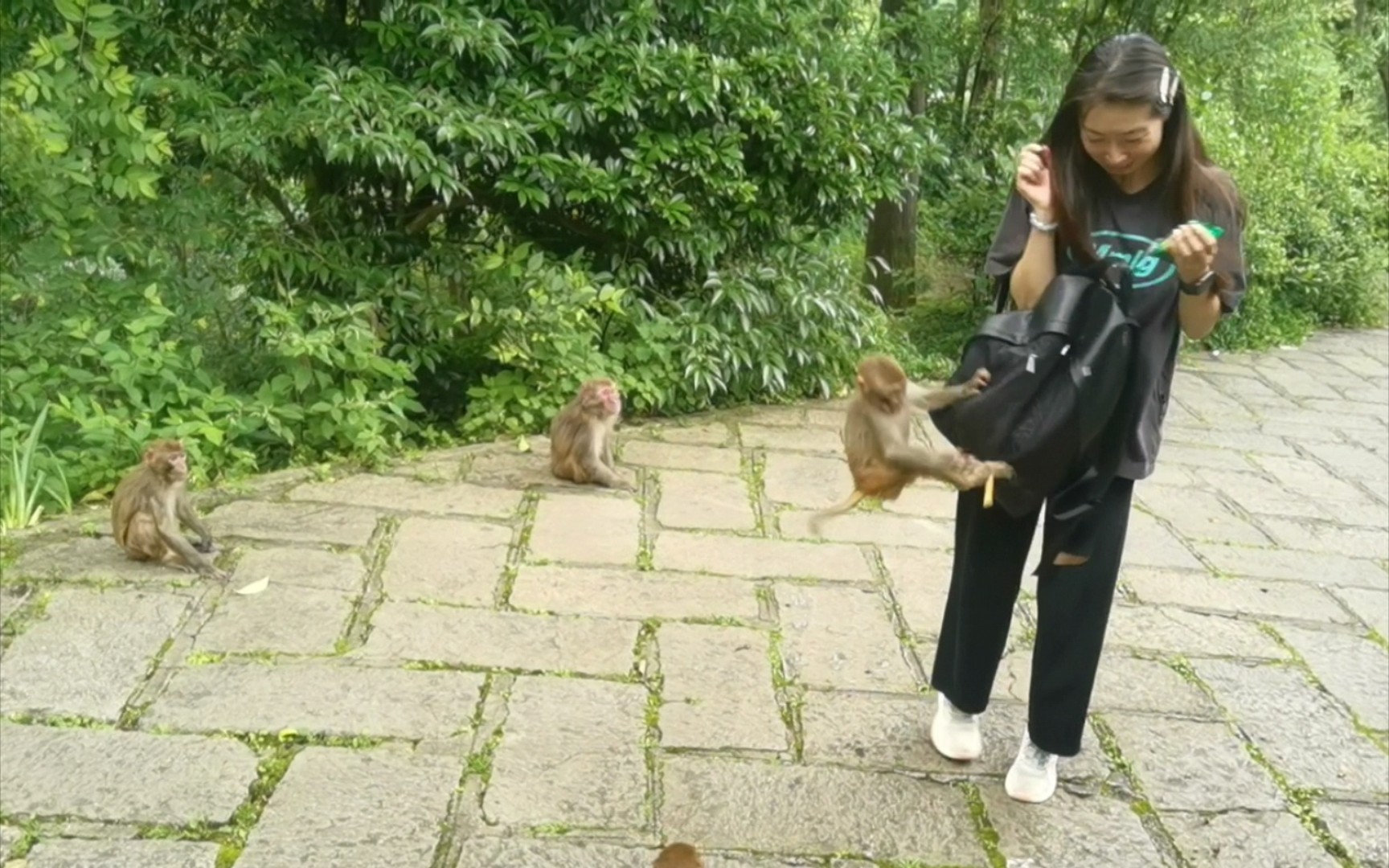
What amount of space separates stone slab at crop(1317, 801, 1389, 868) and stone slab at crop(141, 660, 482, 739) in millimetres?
2122

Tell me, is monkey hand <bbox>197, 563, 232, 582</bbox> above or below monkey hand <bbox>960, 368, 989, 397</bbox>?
below

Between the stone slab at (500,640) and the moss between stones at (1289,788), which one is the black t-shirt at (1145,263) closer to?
the moss between stones at (1289,788)

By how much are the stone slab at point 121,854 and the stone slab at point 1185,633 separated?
103 inches

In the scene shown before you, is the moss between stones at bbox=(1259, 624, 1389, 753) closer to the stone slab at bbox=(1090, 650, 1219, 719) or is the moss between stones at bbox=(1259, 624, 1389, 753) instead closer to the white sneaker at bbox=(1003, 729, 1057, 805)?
the stone slab at bbox=(1090, 650, 1219, 719)

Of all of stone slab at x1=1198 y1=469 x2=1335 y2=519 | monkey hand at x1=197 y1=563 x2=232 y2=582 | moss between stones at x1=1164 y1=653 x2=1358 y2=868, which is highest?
monkey hand at x1=197 y1=563 x2=232 y2=582

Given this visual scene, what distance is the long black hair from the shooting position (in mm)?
2352

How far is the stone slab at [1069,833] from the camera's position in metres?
2.89

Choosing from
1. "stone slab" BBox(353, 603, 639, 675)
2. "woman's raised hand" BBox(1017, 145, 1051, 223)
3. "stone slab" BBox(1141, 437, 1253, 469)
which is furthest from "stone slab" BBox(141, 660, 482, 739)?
"stone slab" BBox(1141, 437, 1253, 469)

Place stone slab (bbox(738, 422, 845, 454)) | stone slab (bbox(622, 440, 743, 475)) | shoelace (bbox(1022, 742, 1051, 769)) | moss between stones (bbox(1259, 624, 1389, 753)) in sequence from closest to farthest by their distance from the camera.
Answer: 1. shoelace (bbox(1022, 742, 1051, 769))
2. moss between stones (bbox(1259, 624, 1389, 753))
3. stone slab (bbox(622, 440, 743, 475))
4. stone slab (bbox(738, 422, 845, 454))

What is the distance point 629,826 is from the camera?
287 centimetres

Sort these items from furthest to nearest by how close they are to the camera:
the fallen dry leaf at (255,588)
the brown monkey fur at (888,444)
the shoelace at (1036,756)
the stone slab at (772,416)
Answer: the stone slab at (772,416) → the fallen dry leaf at (255,588) → the shoelace at (1036,756) → the brown monkey fur at (888,444)

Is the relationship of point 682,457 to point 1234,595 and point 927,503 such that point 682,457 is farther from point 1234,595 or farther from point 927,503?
point 1234,595

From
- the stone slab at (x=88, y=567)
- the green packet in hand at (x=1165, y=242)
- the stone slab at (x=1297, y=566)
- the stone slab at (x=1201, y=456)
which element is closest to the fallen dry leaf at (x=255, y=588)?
the stone slab at (x=88, y=567)

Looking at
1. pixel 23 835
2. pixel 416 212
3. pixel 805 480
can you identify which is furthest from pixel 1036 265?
pixel 416 212
